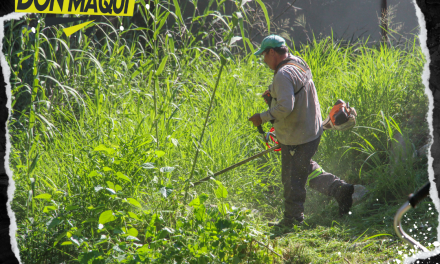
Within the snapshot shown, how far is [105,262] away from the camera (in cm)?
188

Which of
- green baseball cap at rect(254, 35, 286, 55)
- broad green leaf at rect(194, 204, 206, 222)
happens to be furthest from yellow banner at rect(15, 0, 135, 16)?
broad green leaf at rect(194, 204, 206, 222)

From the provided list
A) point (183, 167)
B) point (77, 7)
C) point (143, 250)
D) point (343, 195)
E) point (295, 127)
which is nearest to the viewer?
point (143, 250)

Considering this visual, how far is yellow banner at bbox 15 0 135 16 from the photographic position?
2199mm

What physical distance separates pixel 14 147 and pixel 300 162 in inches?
94.4

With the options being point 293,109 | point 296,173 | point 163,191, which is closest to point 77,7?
point 163,191

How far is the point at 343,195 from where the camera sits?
3.08 m

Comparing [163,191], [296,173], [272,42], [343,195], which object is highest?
[272,42]

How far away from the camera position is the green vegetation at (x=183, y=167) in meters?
2.09

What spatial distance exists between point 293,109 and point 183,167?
41.7 inches

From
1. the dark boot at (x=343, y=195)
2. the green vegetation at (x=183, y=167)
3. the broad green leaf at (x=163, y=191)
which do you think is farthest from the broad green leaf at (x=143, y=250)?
the dark boot at (x=343, y=195)

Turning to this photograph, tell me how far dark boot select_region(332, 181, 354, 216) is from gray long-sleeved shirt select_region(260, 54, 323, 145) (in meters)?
0.48

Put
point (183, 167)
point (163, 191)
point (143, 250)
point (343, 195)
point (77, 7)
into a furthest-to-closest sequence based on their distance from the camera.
Answer: 1. point (183, 167)
2. point (343, 195)
3. point (77, 7)
4. point (163, 191)
5. point (143, 250)

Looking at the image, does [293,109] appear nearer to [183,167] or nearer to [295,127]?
[295,127]

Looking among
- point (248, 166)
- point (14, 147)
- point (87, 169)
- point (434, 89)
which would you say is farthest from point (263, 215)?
point (14, 147)
